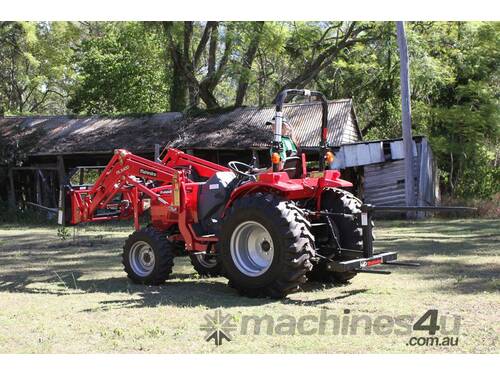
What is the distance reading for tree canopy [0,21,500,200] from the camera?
26.9m

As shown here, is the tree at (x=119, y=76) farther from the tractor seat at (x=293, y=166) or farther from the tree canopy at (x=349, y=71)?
the tractor seat at (x=293, y=166)

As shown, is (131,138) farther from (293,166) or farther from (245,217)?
(245,217)

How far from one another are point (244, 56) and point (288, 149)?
21.6 meters

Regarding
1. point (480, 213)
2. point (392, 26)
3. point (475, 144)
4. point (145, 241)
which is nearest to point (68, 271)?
point (145, 241)

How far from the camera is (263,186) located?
7.54 metres

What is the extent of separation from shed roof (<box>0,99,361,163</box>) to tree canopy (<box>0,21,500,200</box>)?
170 cm

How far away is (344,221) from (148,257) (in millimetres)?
2843

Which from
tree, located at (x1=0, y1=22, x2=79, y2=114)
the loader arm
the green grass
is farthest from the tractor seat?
tree, located at (x1=0, y1=22, x2=79, y2=114)

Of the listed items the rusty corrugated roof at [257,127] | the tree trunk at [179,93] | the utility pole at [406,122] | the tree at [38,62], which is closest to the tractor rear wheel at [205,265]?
the rusty corrugated roof at [257,127]

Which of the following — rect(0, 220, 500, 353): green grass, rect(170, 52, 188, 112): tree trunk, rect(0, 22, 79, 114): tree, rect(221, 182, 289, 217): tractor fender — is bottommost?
rect(0, 220, 500, 353): green grass

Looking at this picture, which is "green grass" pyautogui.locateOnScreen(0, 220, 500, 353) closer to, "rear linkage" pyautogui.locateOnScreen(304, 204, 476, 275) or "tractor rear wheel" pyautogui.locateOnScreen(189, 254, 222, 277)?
"tractor rear wheel" pyautogui.locateOnScreen(189, 254, 222, 277)

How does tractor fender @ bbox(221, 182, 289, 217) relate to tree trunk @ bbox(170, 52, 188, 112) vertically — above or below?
below

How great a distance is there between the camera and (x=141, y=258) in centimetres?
875

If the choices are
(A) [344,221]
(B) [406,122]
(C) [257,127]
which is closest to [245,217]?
(A) [344,221]
